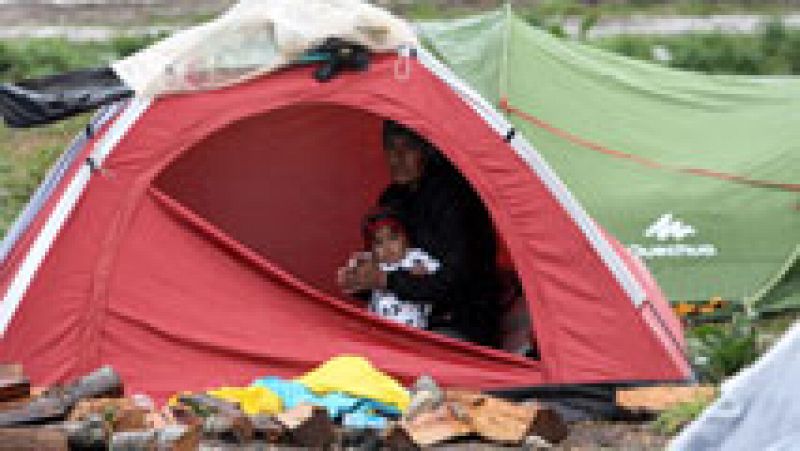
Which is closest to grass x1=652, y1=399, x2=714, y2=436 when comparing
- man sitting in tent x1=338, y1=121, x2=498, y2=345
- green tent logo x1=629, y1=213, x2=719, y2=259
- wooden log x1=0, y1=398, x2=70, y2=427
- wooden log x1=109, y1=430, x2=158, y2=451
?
man sitting in tent x1=338, y1=121, x2=498, y2=345

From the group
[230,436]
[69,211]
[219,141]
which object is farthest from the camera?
[219,141]

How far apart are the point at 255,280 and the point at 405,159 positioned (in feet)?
2.82

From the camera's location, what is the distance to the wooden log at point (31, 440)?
18.8 feet

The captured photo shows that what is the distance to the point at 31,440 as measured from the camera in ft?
19.0

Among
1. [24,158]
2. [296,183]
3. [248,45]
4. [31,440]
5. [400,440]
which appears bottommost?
[400,440]

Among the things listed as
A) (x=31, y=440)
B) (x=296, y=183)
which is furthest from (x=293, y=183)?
(x=31, y=440)

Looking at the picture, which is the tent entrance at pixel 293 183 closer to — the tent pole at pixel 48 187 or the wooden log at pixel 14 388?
the tent pole at pixel 48 187

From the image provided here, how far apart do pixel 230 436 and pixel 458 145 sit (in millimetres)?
1551

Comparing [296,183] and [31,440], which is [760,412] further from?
[296,183]

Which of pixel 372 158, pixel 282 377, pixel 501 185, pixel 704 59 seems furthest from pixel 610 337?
pixel 704 59

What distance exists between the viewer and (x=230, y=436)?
6.31m

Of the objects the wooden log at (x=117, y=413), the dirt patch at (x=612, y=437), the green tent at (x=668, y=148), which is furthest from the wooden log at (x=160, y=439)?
the green tent at (x=668, y=148)

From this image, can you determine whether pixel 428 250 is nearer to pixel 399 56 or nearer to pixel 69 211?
pixel 399 56

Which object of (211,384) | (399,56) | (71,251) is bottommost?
(211,384)
